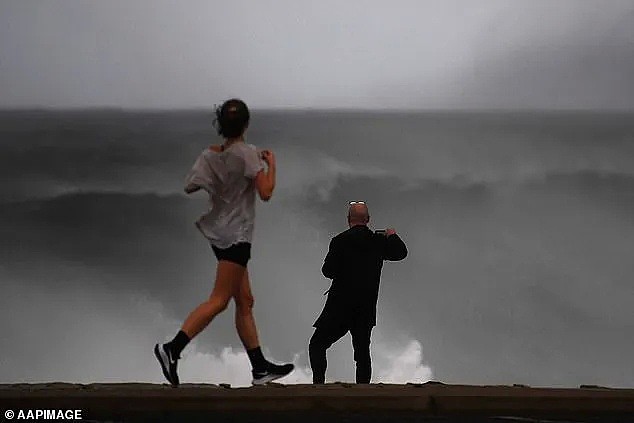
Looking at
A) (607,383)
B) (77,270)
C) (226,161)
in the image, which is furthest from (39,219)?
(607,383)

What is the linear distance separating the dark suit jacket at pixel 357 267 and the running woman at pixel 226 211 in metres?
0.51

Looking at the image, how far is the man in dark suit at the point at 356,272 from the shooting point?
130 inches

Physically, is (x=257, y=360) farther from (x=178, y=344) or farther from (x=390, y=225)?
(x=390, y=225)

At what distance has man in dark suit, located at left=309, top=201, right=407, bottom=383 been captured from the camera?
3297 mm

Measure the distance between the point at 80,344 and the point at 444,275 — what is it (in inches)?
107

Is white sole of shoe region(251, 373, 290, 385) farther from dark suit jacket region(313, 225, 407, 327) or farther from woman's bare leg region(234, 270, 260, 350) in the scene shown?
dark suit jacket region(313, 225, 407, 327)

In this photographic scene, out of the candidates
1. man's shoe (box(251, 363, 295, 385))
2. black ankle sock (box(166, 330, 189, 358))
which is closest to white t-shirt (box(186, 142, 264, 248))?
black ankle sock (box(166, 330, 189, 358))

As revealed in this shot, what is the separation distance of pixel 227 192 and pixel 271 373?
633 millimetres

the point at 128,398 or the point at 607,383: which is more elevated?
the point at 607,383

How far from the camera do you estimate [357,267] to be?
3.30m

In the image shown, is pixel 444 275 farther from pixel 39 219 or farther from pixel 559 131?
pixel 39 219

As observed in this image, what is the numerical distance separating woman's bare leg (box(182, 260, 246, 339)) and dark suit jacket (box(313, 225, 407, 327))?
1.81 ft

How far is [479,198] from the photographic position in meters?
6.53

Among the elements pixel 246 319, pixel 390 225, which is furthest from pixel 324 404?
pixel 390 225
